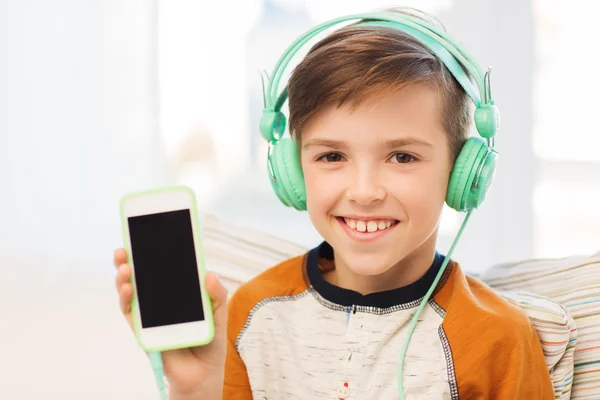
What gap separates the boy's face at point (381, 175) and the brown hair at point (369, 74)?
0.02 meters

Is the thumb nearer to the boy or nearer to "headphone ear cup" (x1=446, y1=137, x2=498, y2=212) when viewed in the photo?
the boy

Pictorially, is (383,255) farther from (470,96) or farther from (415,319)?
(470,96)

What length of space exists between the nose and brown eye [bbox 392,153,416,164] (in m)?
0.04

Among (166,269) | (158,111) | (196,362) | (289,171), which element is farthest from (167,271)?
(158,111)

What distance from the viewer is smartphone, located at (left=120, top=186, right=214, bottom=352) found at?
1.04 metres

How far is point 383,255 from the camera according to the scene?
1.14 m

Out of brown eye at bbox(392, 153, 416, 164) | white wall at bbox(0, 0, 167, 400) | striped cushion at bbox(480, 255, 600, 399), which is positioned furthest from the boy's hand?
white wall at bbox(0, 0, 167, 400)

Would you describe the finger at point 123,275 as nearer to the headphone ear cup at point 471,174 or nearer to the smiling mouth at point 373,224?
the smiling mouth at point 373,224

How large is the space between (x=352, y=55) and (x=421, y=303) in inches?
15.0

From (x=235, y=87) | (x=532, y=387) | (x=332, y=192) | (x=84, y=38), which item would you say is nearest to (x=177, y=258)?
(x=332, y=192)

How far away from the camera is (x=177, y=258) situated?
3.43 feet

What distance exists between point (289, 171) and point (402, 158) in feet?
0.58

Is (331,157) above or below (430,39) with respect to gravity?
below

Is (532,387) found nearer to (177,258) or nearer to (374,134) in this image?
(374,134)
